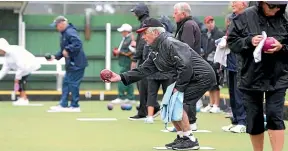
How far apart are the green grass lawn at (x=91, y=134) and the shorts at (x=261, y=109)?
1.42 m

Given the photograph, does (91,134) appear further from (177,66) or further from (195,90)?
(177,66)

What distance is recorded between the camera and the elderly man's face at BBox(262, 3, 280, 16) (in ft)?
22.4

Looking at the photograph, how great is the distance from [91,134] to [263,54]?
3.64 meters

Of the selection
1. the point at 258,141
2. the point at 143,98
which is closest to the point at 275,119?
the point at 258,141

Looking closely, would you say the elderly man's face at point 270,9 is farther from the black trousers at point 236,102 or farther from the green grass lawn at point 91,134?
the black trousers at point 236,102

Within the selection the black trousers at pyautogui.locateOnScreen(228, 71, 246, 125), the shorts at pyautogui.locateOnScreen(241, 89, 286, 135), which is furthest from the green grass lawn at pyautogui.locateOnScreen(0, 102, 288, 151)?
the shorts at pyautogui.locateOnScreen(241, 89, 286, 135)

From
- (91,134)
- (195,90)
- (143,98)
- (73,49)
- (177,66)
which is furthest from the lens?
(73,49)

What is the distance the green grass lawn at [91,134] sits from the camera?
8.61 meters

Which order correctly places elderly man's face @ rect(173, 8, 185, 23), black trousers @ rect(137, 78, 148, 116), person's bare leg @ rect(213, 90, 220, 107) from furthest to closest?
person's bare leg @ rect(213, 90, 220, 107), black trousers @ rect(137, 78, 148, 116), elderly man's face @ rect(173, 8, 185, 23)

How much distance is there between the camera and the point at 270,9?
6.86m

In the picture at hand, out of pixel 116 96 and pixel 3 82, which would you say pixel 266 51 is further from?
pixel 3 82

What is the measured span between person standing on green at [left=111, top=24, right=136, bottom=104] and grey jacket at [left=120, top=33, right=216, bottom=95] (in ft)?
24.2

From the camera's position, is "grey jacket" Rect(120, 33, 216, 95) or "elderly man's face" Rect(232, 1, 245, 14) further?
"elderly man's face" Rect(232, 1, 245, 14)

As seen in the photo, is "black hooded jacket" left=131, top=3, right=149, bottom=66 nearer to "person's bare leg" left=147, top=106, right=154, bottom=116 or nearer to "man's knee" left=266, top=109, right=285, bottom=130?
"person's bare leg" left=147, top=106, right=154, bottom=116
